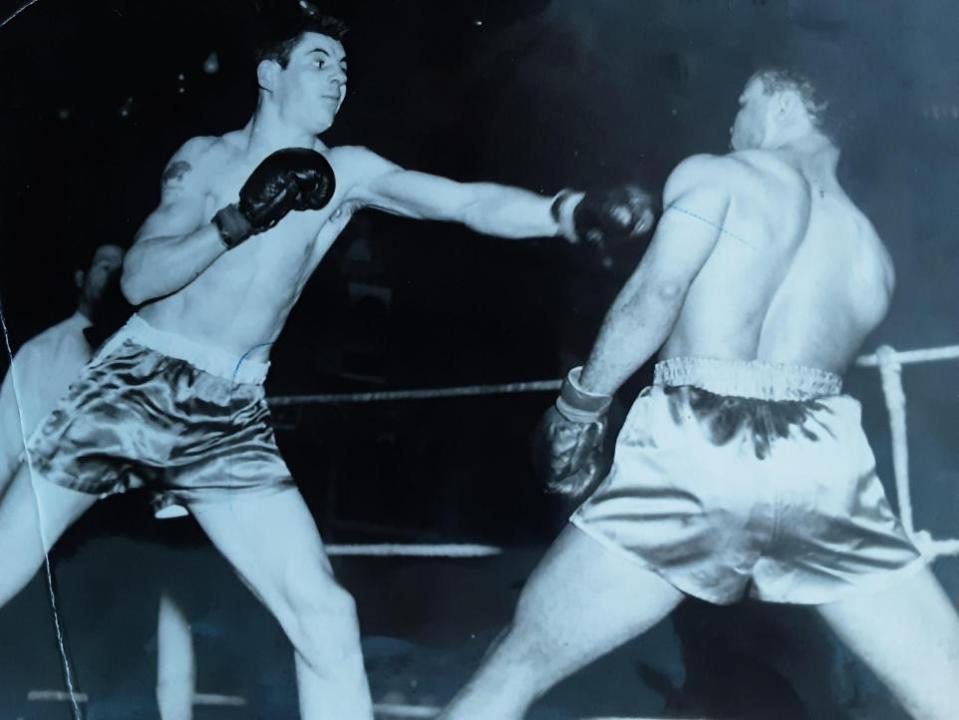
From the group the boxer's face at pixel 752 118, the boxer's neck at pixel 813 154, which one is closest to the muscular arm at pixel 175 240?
the boxer's face at pixel 752 118

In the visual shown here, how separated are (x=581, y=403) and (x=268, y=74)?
1.05 m

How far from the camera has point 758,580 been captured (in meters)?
1.94

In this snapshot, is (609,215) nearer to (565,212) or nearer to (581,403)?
(565,212)

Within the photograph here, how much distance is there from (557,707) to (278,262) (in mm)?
1118

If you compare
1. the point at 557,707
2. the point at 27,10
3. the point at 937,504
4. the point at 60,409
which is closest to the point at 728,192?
the point at 937,504

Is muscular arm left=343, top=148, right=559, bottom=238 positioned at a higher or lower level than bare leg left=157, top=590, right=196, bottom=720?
higher

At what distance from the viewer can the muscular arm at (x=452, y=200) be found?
210 centimetres

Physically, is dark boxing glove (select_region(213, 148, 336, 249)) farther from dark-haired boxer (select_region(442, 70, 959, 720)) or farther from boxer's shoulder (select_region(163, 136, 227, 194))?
dark-haired boxer (select_region(442, 70, 959, 720))

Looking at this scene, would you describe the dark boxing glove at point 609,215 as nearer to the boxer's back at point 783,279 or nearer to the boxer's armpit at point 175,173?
the boxer's back at point 783,279

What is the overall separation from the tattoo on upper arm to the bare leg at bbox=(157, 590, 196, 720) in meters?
0.93

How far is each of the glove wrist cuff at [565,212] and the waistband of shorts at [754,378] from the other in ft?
1.21

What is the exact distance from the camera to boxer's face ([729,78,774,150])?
2.04 meters

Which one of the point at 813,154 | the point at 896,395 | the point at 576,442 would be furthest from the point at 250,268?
the point at 896,395

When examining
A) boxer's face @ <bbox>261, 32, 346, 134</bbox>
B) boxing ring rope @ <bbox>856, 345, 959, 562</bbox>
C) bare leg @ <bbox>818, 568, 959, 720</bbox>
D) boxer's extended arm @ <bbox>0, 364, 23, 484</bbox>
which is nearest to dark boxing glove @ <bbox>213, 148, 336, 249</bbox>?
boxer's face @ <bbox>261, 32, 346, 134</bbox>
